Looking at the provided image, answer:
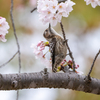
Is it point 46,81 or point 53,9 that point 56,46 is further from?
point 53,9

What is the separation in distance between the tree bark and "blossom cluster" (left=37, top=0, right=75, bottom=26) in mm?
476

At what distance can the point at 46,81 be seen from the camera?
195 cm

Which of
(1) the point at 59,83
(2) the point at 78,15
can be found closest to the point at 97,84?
(1) the point at 59,83

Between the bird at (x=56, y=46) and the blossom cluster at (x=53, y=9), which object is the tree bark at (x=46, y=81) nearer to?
the blossom cluster at (x=53, y=9)

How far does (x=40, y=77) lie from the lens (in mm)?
1943

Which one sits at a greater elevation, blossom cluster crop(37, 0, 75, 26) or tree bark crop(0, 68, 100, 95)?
blossom cluster crop(37, 0, 75, 26)

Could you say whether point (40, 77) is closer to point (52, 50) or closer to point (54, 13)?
point (54, 13)

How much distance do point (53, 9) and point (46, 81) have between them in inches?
24.5

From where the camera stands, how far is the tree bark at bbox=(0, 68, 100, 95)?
184cm

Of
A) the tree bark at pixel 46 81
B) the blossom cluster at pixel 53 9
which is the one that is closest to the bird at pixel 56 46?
the tree bark at pixel 46 81

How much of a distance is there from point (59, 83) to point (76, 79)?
0.59ft

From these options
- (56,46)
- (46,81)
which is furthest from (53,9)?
(56,46)

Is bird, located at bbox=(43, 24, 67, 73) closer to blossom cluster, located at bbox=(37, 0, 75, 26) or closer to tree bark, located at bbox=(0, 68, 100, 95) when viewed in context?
tree bark, located at bbox=(0, 68, 100, 95)

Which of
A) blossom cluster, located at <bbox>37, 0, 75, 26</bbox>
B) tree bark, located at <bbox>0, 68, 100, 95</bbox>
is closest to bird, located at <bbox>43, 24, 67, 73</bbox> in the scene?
tree bark, located at <bbox>0, 68, 100, 95</bbox>
